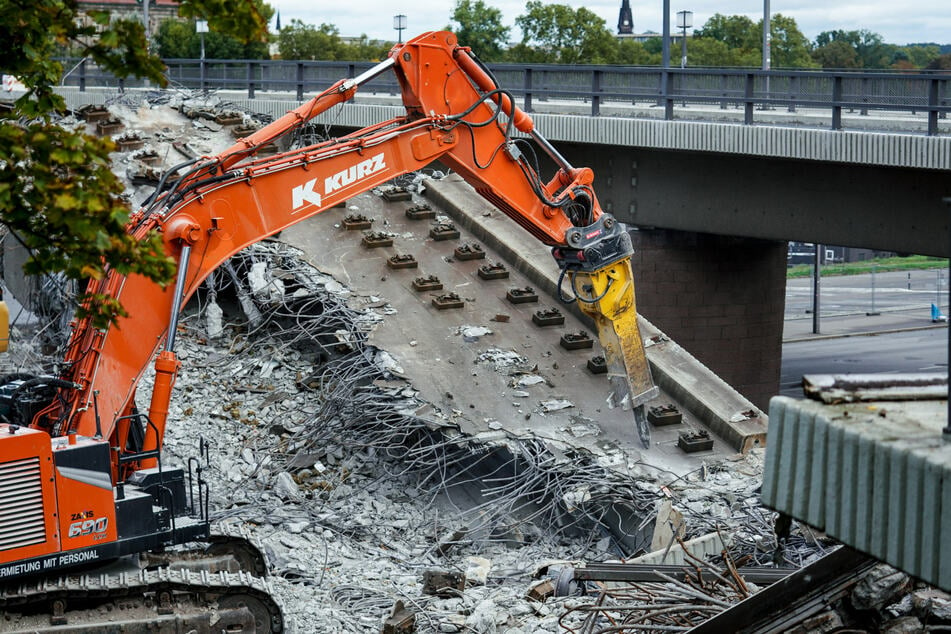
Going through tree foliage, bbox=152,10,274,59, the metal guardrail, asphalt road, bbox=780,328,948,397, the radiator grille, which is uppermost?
tree foliage, bbox=152,10,274,59

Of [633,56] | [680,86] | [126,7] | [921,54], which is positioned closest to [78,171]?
[680,86]

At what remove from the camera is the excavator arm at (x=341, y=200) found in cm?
986

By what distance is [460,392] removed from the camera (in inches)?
580

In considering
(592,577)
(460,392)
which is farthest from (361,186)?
(592,577)

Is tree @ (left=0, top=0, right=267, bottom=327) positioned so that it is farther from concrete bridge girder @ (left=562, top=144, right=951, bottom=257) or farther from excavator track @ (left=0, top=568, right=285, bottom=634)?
concrete bridge girder @ (left=562, top=144, right=951, bottom=257)

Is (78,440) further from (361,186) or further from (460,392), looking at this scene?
(460,392)

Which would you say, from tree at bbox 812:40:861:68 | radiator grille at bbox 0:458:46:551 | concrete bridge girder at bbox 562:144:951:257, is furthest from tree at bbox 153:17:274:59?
radiator grille at bbox 0:458:46:551

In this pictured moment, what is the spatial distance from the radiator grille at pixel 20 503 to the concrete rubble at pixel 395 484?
163 centimetres

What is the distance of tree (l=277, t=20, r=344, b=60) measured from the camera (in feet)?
255

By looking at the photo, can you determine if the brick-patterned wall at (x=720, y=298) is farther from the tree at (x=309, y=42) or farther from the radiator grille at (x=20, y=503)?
the tree at (x=309, y=42)

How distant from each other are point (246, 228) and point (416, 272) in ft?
21.7

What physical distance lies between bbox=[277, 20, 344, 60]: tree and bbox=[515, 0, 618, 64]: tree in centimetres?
1646

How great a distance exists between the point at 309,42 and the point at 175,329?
234ft

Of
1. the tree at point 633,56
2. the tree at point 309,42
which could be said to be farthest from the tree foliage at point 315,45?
the tree at point 633,56
